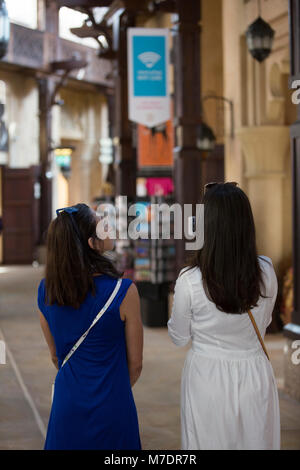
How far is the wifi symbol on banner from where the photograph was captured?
9.65m

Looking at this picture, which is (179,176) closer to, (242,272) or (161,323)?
(161,323)

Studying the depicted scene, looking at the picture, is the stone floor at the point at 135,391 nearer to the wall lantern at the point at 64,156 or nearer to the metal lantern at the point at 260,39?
the metal lantern at the point at 260,39

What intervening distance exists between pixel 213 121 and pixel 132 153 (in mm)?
2522

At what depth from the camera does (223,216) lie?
2.43m

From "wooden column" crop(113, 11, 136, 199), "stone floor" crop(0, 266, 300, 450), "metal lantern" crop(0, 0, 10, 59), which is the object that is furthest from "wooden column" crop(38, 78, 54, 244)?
"metal lantern" crop(0, 0, 10, 59)

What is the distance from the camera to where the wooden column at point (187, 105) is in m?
9.34

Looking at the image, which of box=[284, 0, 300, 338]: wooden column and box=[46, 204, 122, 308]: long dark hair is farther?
box=[284, 0, 300, 338]: wooden column

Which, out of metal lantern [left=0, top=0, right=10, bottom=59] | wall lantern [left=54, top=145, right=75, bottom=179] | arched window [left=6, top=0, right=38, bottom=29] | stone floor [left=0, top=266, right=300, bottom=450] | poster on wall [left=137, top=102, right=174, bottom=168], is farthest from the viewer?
arched window [left=6, top=0, right=38, bottom=29]

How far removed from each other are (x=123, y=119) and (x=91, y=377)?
10.3m

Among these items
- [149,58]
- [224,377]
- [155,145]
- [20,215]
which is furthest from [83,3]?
[20,215]

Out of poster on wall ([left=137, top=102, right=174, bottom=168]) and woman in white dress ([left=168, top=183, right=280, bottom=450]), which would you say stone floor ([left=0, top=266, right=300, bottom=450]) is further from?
poster on wall ([left=137, top=102, right=174, bottom=168])

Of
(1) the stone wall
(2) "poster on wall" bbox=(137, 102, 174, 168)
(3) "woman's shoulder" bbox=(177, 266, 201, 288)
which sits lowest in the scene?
(1) the stone wall

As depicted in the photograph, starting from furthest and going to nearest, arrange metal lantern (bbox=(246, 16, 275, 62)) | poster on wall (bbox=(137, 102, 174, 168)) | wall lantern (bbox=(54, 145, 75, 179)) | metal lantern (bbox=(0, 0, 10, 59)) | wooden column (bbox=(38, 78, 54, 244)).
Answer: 1. wooden column (bbox=(38, 78, 54, 244))
2. wall lantern (bbox=(54, 145, 75, 179))
3. poster on wall (bbox=(137, 102, 174, 168))
4. metal lantern (bbox=(246, 16, 275, 62))
5. metal lantern (bbox=(0, 0, 10, 59))
